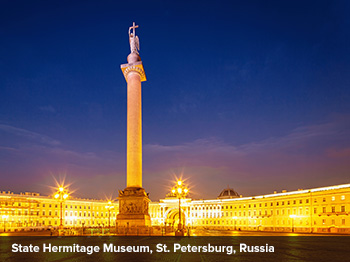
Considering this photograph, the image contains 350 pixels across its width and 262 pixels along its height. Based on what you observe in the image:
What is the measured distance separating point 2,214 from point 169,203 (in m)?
77.7

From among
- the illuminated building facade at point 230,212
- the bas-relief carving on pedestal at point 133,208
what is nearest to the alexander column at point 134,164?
the bas-relief carving on pedestal at point 133,208

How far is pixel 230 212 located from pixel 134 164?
9074 centimetres

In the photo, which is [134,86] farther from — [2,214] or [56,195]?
[2,214]

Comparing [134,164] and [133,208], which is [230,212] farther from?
[133,208]

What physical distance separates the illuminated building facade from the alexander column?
19.7 meters

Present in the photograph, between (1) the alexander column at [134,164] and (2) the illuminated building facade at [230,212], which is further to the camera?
(2) the illuminated building facade at [230,212]

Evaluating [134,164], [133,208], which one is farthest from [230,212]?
[133,208]

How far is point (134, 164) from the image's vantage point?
152 feet

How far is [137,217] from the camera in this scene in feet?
142

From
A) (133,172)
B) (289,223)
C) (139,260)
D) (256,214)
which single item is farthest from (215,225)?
(139,260)

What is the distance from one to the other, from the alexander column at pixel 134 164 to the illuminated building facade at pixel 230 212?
19.7 meters

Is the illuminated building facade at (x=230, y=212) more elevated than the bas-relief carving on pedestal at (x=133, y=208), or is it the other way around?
the bas-relief carving on pedestal at (x=133, y=208)

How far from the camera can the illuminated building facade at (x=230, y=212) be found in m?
76.9

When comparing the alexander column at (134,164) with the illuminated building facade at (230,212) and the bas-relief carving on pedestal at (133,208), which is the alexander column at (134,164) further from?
the illuminated building facade at (230,212)
